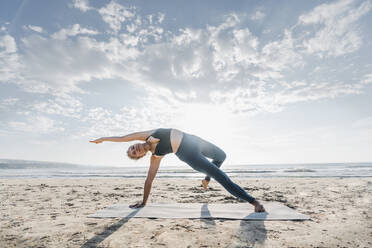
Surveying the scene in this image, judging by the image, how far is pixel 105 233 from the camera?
2.60 meters

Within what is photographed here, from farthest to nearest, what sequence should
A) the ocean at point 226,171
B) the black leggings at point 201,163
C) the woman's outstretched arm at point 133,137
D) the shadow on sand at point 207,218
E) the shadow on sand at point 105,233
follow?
1. the ocean at point 226,171
2. the woman's outstretched arm at point 133,137
3. the black leggings at point 201,163
4. the shadow on sand at point 207,218
5. the shadow on sand at point 105,233

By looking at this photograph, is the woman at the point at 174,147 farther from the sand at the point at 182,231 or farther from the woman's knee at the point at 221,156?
the woman's knee at the point at 221,156

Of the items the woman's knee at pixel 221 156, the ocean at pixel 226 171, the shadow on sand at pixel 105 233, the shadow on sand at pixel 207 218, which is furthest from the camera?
the ocean at pixel 226 171

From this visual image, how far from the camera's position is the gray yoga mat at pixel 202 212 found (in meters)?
3.20

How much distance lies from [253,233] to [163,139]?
1885mm

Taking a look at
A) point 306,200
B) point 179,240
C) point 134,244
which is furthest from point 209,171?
point 306,200

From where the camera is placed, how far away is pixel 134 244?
7.44 feet

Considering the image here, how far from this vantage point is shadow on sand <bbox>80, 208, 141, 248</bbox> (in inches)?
89.3

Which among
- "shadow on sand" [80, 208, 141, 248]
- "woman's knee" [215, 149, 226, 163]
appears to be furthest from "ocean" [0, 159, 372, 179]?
"shadow on sand" [80, 208, 141, 248]

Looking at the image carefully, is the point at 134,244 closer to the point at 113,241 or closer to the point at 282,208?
the point at 113,241

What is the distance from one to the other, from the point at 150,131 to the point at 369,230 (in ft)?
11.0

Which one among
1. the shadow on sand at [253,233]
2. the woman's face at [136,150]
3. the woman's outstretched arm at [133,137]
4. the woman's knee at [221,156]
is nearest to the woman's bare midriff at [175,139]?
the woman's outstretched arm at [133,137]

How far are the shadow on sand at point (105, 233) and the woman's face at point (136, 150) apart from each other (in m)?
0.99

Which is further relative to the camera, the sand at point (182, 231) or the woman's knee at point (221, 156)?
the woman's knee at point (221, 156)
